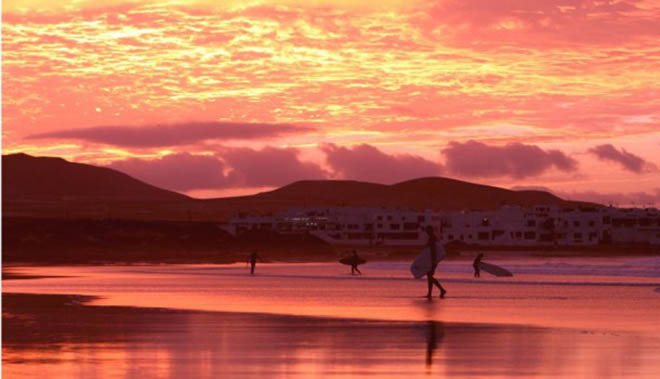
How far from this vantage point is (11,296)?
34.7 m

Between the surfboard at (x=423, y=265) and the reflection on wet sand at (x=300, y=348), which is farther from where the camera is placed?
the surfboard at (x=423, y=265)

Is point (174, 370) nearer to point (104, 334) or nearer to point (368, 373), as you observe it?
point (368, 373)

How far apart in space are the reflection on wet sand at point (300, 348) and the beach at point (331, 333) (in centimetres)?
3

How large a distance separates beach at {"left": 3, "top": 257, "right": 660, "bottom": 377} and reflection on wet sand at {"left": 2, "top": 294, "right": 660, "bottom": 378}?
3cm

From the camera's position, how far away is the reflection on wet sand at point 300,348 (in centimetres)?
1560

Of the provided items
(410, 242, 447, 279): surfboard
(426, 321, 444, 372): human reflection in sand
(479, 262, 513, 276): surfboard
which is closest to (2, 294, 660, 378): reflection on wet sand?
(426, 321, 444, 372): human reflection in sand

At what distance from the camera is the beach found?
15.9 metres

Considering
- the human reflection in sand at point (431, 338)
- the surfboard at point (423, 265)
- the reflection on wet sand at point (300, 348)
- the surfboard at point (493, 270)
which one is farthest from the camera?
the surfboard at point (493, 270)

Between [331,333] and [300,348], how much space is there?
2713mm

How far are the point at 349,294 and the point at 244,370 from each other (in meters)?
20.8

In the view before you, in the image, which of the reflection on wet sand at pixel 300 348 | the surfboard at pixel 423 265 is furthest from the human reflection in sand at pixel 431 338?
the surfboard at pixel 423 265

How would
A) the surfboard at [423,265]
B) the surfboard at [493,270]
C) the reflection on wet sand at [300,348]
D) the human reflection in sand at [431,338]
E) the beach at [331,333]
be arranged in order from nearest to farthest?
the reflection on wet sand at [300,348], the beach at [331,333], the human reflection in sand at [431,338], the surfboard at [423,265], the surfboard at [493,270]

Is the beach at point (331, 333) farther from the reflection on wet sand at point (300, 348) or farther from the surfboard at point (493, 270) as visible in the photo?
the surfboard at point (493, 270)

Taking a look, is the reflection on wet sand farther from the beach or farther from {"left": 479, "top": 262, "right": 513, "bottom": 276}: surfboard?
{"left": 479, "top": 262, "right": 513, "bottom": 276}: surfboard
